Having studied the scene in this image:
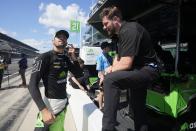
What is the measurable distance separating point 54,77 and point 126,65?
1.32 m

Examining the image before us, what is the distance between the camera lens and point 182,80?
477 centimetres

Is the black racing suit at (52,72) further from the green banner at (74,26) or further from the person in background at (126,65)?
the green banner at (74,26)

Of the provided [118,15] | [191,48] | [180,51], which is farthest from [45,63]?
[191,48]

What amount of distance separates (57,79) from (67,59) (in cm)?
34

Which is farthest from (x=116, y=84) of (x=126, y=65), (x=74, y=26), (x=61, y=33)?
(x=74, y=26)

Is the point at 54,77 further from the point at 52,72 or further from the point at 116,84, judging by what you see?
the point at 116,84

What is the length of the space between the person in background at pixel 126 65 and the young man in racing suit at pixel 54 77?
899 mm

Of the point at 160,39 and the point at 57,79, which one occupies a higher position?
the point at 160,39

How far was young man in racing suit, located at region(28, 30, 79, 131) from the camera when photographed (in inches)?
167

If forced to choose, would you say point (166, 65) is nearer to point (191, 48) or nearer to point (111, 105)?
point (191, 48)

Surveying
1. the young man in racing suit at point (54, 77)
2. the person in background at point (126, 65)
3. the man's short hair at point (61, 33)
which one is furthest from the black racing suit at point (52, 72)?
the person in background at point (126, 65)

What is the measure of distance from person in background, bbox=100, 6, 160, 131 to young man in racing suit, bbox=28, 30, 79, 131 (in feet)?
2.95

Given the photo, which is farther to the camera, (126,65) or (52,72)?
(52,72)

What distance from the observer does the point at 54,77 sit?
175 inches
